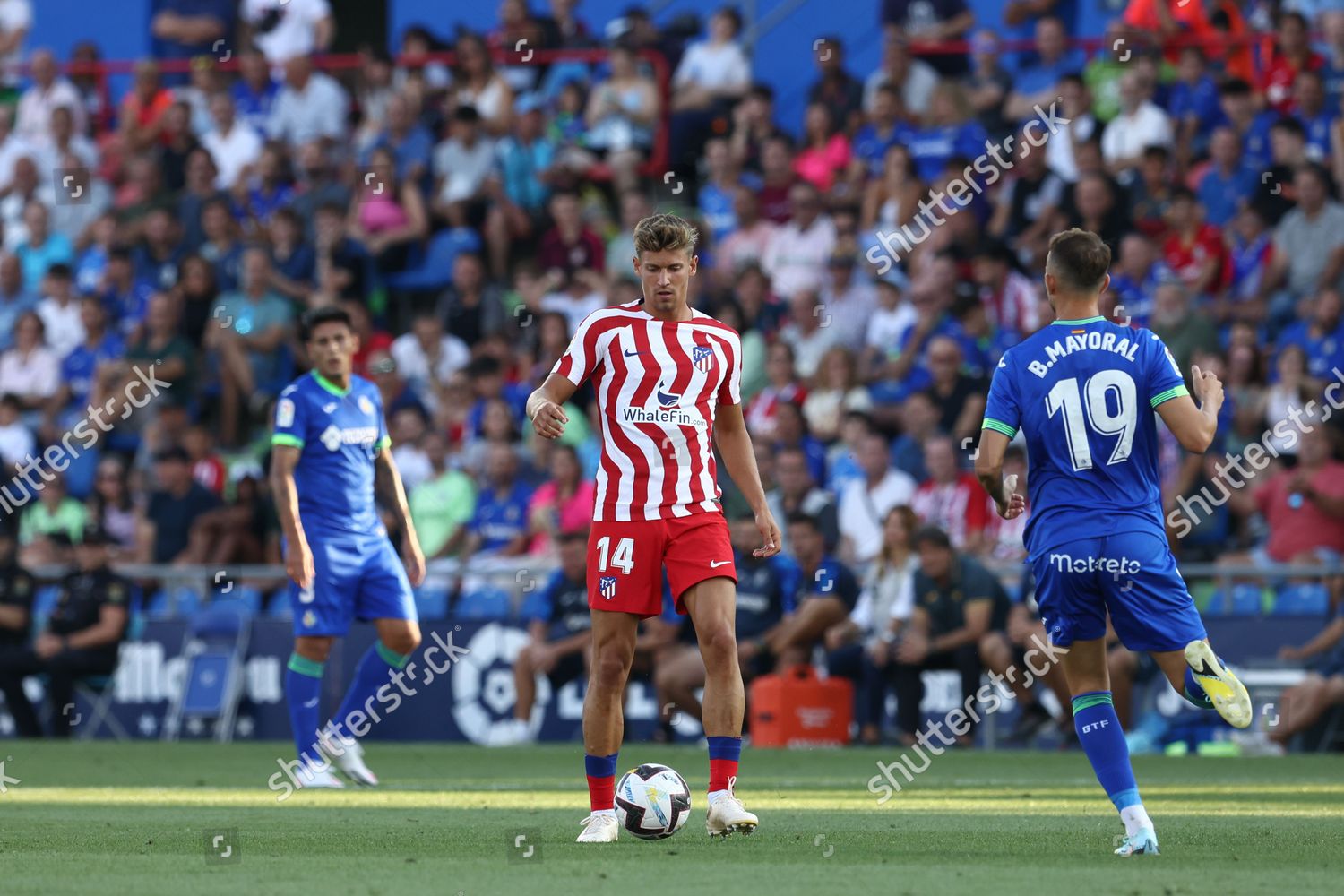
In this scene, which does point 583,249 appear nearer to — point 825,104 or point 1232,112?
point 825,104

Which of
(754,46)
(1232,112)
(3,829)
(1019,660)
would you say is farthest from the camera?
(754,46)

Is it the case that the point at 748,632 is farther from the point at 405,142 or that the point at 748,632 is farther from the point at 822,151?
the point at 405,142

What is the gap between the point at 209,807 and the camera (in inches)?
407

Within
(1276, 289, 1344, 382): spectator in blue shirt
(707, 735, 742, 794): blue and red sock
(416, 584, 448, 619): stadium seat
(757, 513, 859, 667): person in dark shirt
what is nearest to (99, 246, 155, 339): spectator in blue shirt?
(416, 584, 448, 619): stadium seat

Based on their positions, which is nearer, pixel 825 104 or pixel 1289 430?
pixel 1289 430

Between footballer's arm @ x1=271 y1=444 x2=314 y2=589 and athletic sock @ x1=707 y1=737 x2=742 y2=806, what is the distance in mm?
4080

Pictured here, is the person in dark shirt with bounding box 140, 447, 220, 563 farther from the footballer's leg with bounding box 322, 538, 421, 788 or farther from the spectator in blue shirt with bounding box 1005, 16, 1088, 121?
the spectator in blue shirt with bounding box 1005, 16, 1088, 121

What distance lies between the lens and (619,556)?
8.15 m

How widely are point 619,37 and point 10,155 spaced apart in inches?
300

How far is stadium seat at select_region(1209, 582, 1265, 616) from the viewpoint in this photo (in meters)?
15.1

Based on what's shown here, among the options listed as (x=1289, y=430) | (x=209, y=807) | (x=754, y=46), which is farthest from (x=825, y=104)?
(x=209, y=807)

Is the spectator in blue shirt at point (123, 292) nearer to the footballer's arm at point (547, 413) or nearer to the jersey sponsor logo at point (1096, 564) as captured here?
the footballer's arm at point (547, 413)

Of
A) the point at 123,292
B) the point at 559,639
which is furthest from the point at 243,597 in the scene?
the point at 123,292

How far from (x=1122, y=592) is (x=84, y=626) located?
12.6 metres
